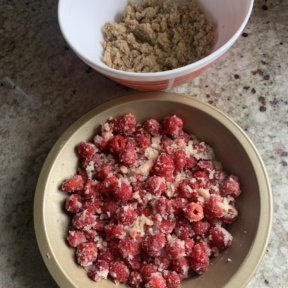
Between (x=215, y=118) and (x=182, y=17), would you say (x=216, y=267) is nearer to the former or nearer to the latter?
(x=215, y=118)

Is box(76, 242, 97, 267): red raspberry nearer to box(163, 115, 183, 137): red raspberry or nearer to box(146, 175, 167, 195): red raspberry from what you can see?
box(146, 175, 167, 195): red raspberry

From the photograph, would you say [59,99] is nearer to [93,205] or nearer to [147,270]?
[93,205]

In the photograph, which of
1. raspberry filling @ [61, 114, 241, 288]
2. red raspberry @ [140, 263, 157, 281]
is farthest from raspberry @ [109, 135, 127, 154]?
red raspberry @ [140, 263, 157, 281]

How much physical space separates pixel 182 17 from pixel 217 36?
0.26 feet

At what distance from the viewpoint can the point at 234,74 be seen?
99cm

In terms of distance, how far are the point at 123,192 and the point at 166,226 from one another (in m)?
0.09

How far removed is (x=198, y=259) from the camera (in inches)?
31.6

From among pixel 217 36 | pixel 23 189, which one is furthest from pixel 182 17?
pixel 23 189

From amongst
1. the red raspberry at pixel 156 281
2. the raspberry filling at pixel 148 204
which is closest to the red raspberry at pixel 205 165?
the raspberry filling at pixel 148 204

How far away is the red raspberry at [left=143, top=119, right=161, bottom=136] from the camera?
2.98ft

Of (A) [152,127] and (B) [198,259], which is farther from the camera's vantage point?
(A) [152,127]

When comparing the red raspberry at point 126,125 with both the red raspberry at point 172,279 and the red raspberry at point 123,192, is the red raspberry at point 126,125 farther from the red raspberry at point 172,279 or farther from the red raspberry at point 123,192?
the red raspberry at point 172,279

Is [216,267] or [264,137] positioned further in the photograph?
[264,137]

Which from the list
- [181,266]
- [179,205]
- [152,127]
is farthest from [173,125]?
[181,266]
